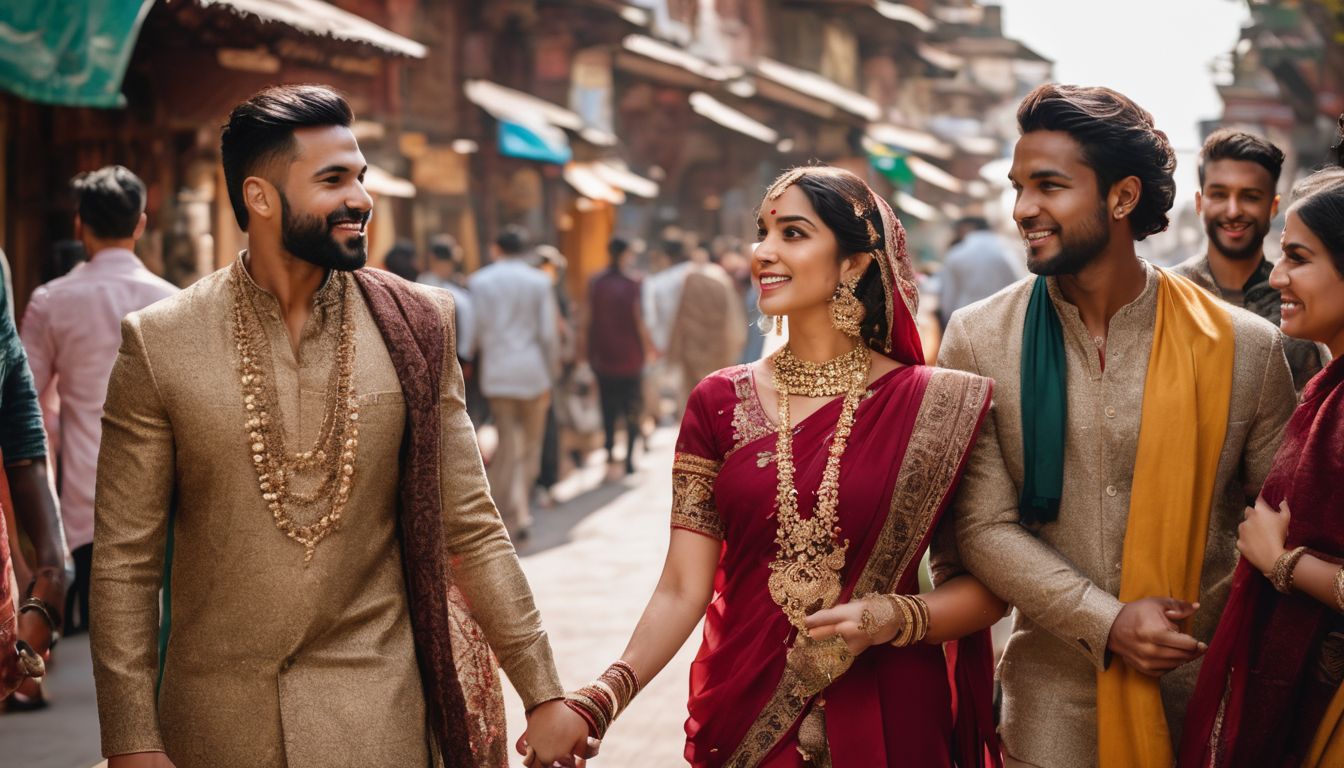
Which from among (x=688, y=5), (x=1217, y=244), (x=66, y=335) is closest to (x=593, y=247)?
(x=688, y=5)

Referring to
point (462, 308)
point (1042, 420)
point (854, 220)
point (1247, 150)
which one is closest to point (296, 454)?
point (854, 220)

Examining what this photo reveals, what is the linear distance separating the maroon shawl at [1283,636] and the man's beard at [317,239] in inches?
73.9

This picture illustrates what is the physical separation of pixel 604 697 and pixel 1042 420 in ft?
3.65

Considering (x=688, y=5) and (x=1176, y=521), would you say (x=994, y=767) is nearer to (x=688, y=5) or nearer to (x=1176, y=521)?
(x=1176, y=521)

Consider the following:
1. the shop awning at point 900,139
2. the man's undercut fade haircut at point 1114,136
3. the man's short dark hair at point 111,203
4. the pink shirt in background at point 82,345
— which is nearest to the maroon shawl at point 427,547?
the man's undercut fade haircut at point 1114,136

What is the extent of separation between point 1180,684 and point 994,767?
0.45 m

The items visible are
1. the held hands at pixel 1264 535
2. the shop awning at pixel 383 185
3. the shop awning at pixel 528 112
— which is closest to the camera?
the held hands at pixel 1264 535

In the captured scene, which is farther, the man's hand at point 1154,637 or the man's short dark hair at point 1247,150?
the man's short dark hair at point 1247,150

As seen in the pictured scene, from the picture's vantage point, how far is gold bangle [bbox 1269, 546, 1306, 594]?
3.32 m

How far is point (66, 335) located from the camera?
6516 millimetres

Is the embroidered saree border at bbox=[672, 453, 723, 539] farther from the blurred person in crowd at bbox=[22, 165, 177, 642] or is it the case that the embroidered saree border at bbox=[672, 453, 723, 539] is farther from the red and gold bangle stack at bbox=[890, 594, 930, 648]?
the blurred person in crowd at bbox=[22, 165, 177, 642]

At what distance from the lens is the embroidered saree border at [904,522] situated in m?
3.50

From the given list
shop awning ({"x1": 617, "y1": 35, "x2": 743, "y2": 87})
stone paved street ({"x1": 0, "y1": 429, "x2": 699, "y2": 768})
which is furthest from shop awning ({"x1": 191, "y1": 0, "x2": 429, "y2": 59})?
shop awning ({"x1": 617, "y1": 35, "x2": 743, "y2": 87})

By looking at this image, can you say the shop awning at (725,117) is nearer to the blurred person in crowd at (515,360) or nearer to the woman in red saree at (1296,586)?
the blurred person in crowd at (515,360)
